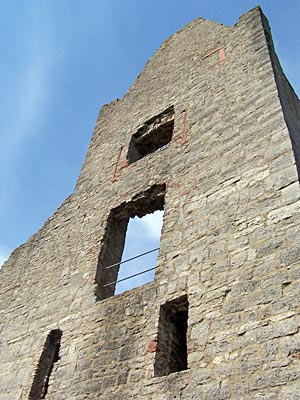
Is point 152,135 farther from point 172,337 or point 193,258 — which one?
point 172,337

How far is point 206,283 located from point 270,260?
29.7 inches

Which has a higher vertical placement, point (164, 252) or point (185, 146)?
point (185, 146)

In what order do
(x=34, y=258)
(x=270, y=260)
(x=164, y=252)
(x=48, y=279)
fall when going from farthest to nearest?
1. (x=34, y=258)
2. (x=48, y=279)
3. (x=164, y=252)
4. (x=270, y=260)

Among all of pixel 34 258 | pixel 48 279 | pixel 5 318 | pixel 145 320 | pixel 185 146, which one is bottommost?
pixel 145 320

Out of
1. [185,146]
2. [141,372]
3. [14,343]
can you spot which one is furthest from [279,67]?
[14,343]

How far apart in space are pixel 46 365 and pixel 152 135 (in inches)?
166

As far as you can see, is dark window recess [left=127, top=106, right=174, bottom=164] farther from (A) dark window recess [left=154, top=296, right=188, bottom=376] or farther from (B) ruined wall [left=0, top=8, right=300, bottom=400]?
(A) dark window recess [left=154, top=296, right=188, bottom=376]

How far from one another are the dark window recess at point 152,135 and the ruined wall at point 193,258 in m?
0.10

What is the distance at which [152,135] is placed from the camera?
8.12 metres

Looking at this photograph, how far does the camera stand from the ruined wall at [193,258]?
4.07m

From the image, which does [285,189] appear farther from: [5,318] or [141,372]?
[5,318]

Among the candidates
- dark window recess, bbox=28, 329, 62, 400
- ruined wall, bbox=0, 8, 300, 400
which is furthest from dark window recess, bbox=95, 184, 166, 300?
dark window recess, bbox=28, 329, 62, 400

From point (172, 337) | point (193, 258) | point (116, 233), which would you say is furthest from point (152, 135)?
point (172, 337)

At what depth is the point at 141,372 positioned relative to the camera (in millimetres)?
4656
